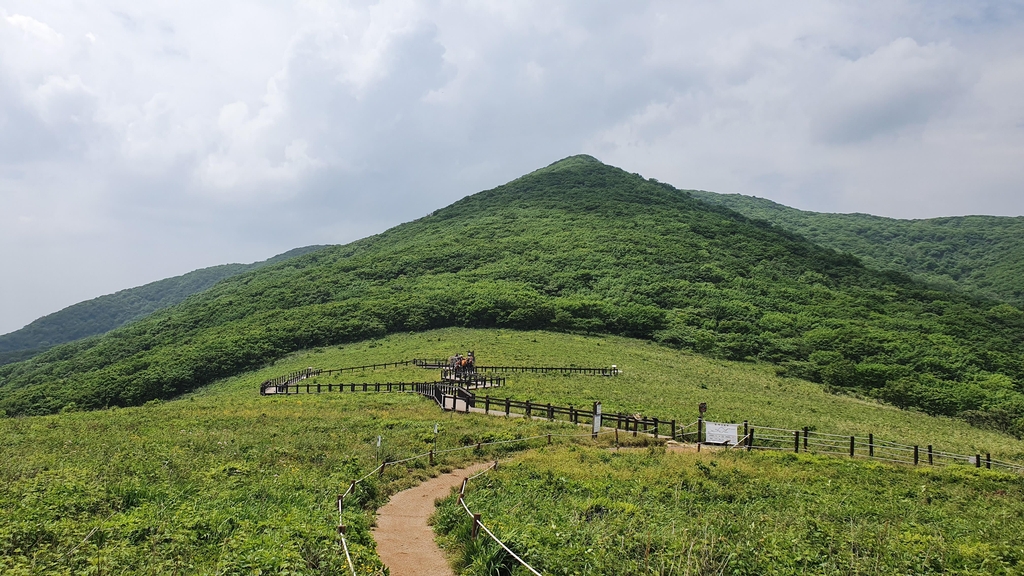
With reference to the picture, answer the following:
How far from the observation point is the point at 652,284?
102438 mm

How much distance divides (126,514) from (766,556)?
36.9ft

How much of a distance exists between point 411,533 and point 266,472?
5.49 m

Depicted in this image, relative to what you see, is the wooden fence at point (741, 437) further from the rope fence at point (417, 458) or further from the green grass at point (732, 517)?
the green grass at point (732, 517)

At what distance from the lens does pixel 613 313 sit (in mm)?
86625

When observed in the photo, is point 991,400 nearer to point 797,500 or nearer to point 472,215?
point 797,500

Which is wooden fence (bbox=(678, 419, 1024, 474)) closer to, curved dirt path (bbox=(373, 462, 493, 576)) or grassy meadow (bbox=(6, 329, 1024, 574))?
grassy meadow (bbox=(6, 329, 1024, 574))

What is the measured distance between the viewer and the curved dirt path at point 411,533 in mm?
9719

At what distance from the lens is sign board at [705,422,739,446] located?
23.1 meters

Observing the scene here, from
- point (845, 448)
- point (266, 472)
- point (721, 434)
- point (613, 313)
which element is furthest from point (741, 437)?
point (613, 313)

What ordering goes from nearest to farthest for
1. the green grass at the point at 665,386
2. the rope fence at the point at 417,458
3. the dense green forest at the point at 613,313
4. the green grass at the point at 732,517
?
1. the rope fence at the point at 417,458
2. the green grass at the point at 732,517
3. the green grass at the point at 665,386
4. the dense green forest at the point at 613,313

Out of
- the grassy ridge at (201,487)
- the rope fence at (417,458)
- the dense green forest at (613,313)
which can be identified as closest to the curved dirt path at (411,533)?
the grassy ridge at (201,487)

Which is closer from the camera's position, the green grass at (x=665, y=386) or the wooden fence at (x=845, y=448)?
the wooden fence at (x=845, y=448)

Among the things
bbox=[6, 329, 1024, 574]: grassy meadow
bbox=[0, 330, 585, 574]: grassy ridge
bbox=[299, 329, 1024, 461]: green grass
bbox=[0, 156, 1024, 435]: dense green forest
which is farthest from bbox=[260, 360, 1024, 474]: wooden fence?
bbox=[0, 156, 1024, 435]: dense green forest

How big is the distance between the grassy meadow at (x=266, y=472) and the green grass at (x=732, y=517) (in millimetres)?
230
